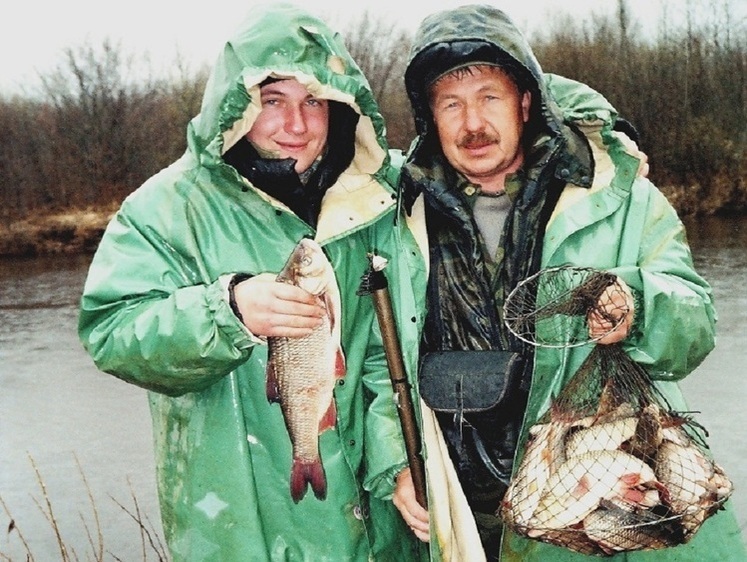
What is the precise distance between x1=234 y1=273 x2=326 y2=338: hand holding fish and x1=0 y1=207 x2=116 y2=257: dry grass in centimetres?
2448

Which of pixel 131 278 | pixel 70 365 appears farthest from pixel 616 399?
pixel 70 365

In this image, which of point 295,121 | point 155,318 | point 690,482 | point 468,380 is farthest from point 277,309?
point 690,482

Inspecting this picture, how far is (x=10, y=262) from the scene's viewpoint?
25203 millimetres

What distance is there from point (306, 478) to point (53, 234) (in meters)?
26.0

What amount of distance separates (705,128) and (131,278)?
2616cm

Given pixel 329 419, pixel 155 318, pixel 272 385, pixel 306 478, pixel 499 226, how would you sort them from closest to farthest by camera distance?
pixel 155 318 → pixel 272 385 → pixel 306 478 → pixel 329 419 → pixel 499 226

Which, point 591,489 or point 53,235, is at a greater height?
point 53,235

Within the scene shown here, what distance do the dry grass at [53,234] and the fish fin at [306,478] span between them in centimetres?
2424

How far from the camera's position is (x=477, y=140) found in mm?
3211

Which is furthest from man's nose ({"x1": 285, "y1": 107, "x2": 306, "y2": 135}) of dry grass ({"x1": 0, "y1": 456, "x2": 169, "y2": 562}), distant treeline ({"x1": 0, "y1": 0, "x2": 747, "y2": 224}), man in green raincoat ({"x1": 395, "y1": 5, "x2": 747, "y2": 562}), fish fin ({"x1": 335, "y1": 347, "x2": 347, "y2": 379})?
distant treeline ({"x1": 0, "y1": 0, "x2": 747, "y2": 224})

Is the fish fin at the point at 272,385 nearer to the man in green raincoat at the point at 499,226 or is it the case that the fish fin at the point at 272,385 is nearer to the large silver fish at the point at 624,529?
the man in green raincoat at the point at 499,226

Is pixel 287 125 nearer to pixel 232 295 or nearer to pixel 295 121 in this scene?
pixel 295 121

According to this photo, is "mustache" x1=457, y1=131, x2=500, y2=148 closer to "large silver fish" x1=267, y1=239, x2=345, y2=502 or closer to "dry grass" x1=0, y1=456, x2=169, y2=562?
"large silver fish" x1=267, y1=239, x2=345, y2=502

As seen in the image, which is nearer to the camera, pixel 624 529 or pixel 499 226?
pixel 624 529
